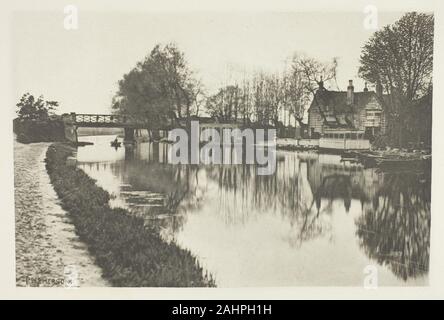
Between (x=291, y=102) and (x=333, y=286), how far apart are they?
127 cm

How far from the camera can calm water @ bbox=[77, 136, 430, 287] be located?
3.16 m

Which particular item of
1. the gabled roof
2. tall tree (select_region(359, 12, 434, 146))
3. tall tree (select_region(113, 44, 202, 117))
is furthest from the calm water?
tall tree (select_region(359, 12, 434, 146))

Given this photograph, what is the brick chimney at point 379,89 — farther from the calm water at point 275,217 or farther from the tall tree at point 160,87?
the tall tree at point 160,87

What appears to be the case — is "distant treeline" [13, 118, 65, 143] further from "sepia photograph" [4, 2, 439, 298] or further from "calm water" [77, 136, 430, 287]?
"calm water" [77, 136, 430, 287]

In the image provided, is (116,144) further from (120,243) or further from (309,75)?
(309,75)

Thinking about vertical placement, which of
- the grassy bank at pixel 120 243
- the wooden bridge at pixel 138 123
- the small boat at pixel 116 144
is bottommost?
the grassy bank at pixel 120 243

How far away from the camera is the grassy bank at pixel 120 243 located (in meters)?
3.09

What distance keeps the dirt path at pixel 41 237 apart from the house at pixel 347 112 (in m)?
Answer: 1.75

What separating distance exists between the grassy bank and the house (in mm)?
1247

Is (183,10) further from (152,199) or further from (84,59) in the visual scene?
(152,199)

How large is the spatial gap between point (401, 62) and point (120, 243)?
7.28 ft

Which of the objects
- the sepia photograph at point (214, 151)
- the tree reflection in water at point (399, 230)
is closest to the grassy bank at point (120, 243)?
the sepia photograph at point (214, 151)

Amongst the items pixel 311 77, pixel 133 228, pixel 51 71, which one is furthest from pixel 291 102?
pixel 51 71

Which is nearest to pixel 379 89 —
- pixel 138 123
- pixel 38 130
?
pixel 138 123
